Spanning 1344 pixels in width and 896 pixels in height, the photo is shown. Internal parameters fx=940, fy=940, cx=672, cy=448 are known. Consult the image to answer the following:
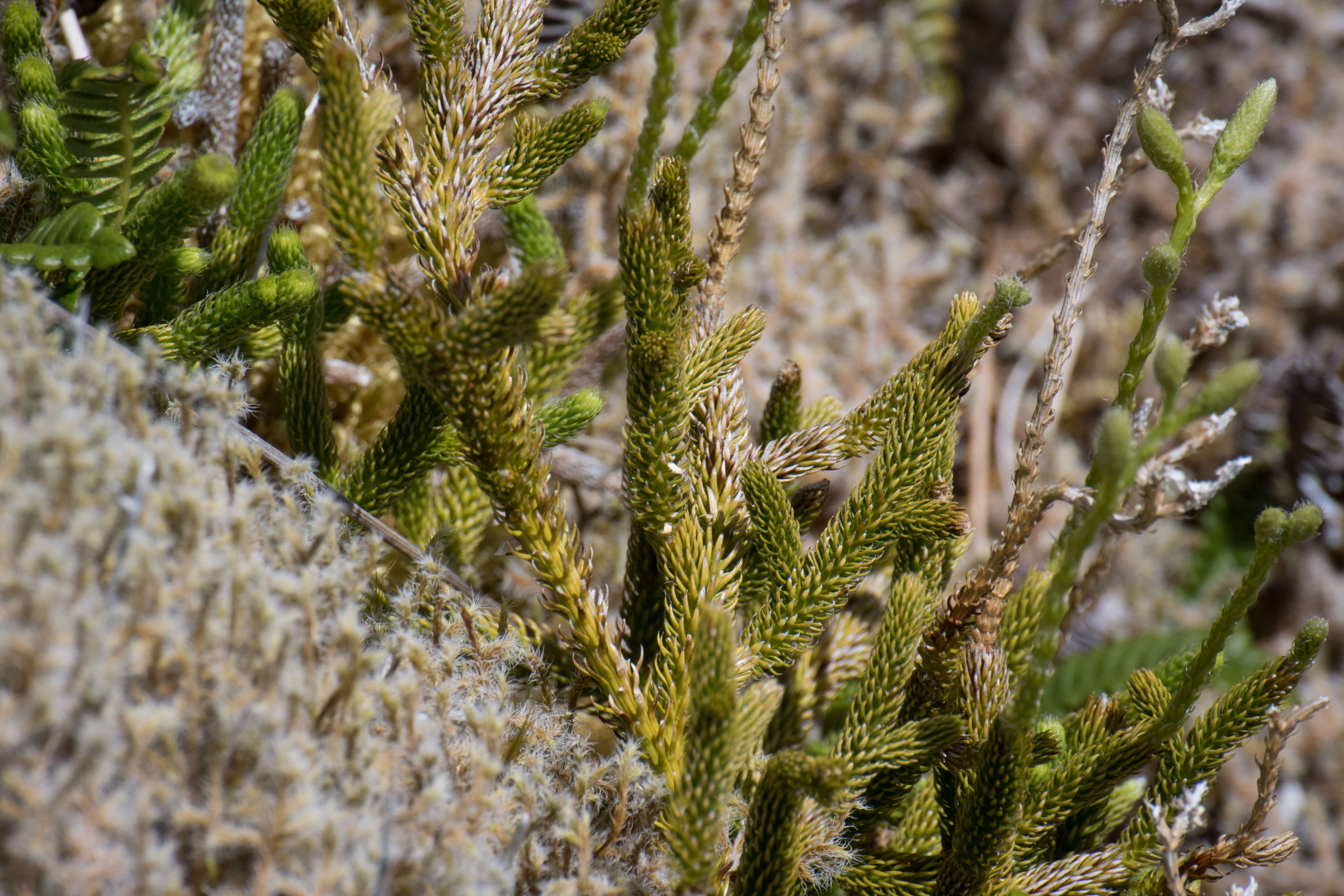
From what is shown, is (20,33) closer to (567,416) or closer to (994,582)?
(567,416)

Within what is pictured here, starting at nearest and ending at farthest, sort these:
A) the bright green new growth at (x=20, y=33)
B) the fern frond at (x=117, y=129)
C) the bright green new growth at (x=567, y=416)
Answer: the fern frond at (x=117, y=129) → the bright green new growth at (x=20, y=33) → the bright green new growth at (x=567, y=416)

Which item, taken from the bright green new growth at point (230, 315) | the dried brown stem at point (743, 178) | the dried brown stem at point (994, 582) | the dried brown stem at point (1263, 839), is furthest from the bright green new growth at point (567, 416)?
the dried brown stem at point (1263, 839)

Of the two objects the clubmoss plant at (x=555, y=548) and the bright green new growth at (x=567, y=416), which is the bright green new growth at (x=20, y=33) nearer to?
the clubmoss plant at (x=555, y=548)

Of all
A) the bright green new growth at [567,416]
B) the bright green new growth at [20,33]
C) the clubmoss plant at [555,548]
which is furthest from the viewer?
the bright green new growth at [567,416]

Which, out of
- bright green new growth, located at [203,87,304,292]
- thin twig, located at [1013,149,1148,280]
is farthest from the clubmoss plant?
thin twig, located at [1013,149,1148,280]

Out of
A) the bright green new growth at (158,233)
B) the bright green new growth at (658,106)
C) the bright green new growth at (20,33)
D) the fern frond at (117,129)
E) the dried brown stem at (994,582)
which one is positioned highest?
the bright green new growth at (658,106)

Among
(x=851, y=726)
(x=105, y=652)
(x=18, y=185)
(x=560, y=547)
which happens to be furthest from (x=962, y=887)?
(x=18, y=185)

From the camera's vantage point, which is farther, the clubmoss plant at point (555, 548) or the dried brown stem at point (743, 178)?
the dried brown stem at point (743, 178)

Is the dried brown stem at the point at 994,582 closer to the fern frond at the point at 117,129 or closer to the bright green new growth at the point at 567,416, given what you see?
the bright green new growth at the point at 567,416

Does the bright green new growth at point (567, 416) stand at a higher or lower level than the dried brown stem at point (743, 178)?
lower
